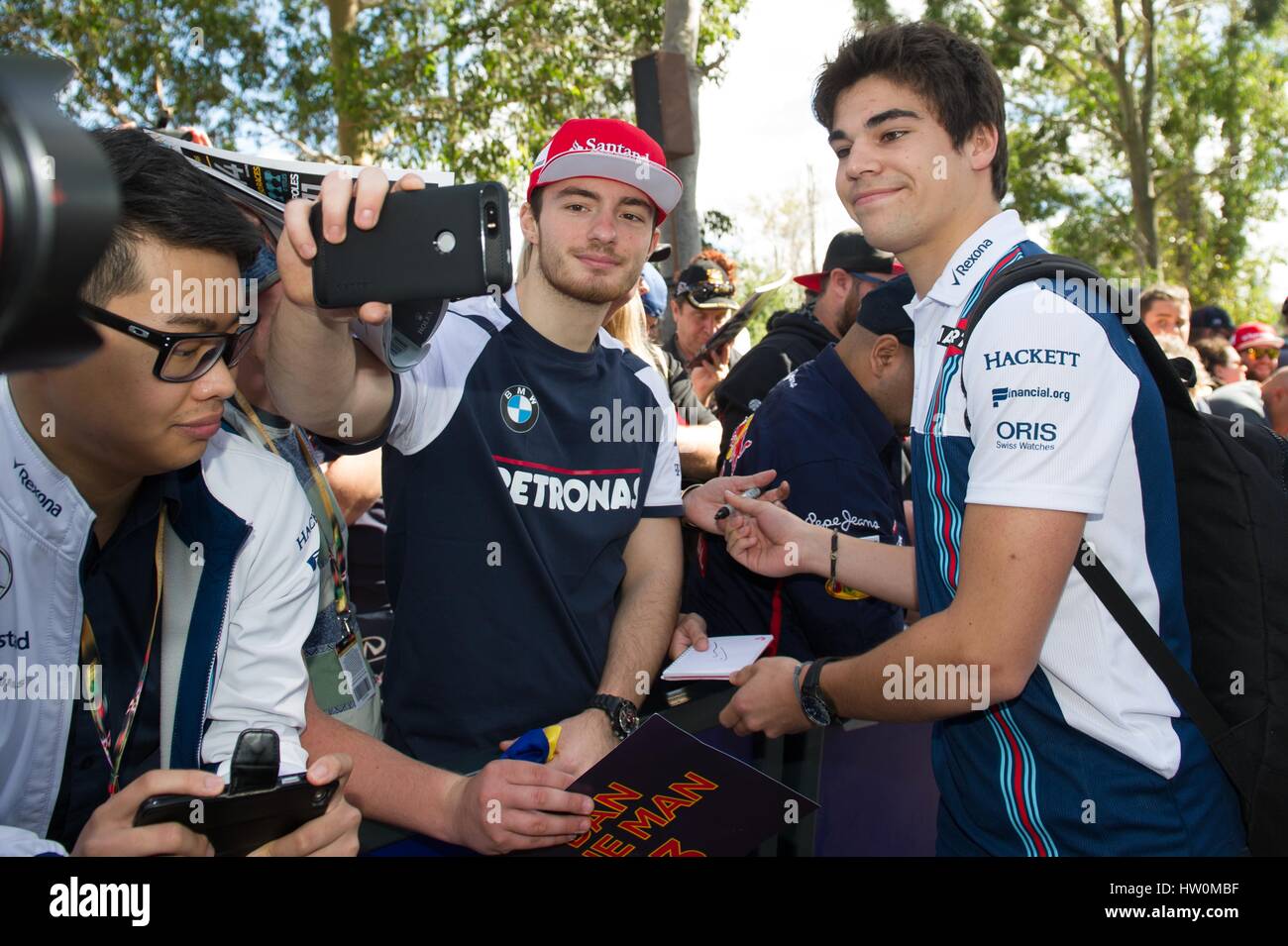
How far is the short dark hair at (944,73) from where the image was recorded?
232 centimetres

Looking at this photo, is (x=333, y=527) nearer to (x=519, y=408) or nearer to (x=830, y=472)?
(x=519, y=408)

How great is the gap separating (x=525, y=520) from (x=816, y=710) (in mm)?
822

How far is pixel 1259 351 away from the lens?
8117 millimetres

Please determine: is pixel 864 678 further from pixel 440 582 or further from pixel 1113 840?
pixel 440 582

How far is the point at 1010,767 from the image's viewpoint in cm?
201

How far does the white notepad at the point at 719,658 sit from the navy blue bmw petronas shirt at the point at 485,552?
21 cm

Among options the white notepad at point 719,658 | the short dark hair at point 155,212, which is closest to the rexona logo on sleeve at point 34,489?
the short dark hair at point 155,212

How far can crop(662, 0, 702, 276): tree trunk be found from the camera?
7312 mm

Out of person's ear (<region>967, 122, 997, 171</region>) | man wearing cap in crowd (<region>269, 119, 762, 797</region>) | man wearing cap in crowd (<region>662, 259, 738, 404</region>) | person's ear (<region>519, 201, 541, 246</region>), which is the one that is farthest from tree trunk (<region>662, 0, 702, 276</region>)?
person's ear (<region>967, 122, 997, 171</region>)

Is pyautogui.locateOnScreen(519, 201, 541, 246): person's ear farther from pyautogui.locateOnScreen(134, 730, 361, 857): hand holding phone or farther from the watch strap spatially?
pyautogui.locateOnScreen(134, 730, 361, 857): hand holding phone

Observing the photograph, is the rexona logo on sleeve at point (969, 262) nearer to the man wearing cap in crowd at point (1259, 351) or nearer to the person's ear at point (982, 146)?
the person's ear at point (982, 146)

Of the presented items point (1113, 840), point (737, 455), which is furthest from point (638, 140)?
point (1113, 840)

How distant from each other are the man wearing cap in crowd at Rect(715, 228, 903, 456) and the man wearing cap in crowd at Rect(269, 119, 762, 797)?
127cm

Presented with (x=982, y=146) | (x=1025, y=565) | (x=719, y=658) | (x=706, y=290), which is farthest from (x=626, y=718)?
(x=706, y=290)
